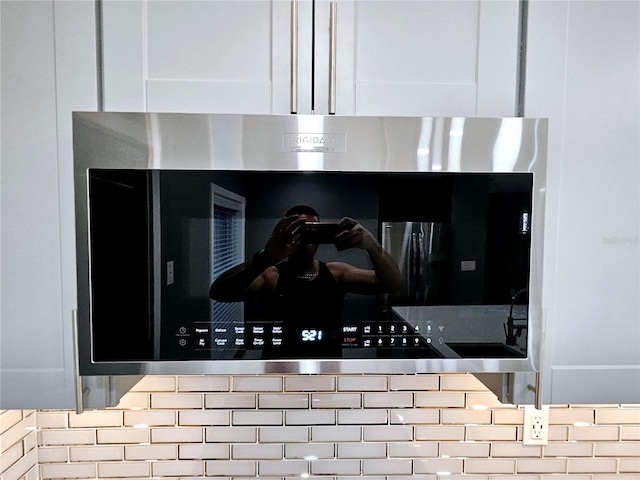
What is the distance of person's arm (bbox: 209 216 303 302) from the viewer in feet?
2.67

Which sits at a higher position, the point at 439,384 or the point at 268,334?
the point at 268,334

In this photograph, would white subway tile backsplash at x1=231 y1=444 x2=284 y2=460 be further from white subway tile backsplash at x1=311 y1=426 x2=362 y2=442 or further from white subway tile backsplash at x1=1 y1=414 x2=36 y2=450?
white subway tile backsplash at x1=1 y1=414 x2=36 y2=450

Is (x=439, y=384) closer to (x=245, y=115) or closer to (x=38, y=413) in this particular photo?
(x=245, y=115)

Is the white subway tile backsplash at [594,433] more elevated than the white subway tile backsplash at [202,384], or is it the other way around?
the white subway tile backsplash at [202,384]

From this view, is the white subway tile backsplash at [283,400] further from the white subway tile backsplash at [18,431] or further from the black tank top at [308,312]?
the white subway tile backsplash at [18,431]

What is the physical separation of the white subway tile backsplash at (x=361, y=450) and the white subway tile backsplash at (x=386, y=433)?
0.05 ft

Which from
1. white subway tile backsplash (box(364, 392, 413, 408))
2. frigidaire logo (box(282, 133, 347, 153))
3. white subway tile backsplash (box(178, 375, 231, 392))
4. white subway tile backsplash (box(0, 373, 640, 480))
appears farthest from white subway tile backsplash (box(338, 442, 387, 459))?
frigidaire logo (box(282, 133, 347, 153))

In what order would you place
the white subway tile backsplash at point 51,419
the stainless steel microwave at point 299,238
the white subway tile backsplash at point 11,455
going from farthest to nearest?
the white subway tile backsplash at point 51,419 → the white subway tile backsplash at point 11,455 → the stainless steel microwave at point 299,238

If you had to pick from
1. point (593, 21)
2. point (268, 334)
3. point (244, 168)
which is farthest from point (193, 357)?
point (593, 21)

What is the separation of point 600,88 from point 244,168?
678 millimetres

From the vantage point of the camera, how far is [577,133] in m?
0.87

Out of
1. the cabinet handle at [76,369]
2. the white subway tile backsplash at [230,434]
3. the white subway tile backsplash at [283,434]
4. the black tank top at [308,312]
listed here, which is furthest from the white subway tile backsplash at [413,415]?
the cabinet handle at [76,369]

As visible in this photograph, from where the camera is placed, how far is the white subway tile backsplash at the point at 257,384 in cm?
119

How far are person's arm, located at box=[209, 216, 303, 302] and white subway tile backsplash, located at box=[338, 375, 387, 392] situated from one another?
499 millimetres
